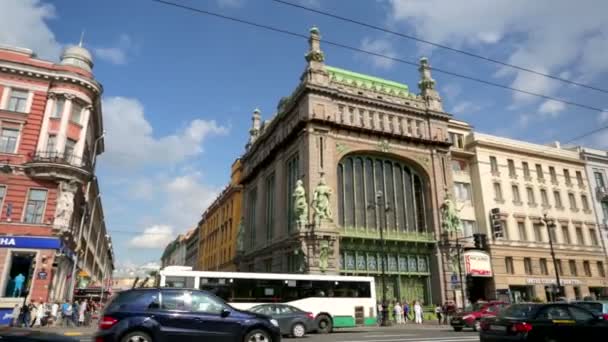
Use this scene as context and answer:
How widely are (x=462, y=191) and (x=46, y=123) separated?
39395mm

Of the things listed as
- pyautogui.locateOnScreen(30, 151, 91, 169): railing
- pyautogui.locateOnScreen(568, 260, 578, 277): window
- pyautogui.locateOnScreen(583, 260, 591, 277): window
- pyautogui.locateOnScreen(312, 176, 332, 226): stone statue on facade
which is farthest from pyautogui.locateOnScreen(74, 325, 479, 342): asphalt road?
pyautogui.locateOnScreen(583, 260, 591, 277): window

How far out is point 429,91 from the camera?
139ft

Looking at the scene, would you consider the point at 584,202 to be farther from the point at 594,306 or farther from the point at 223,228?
the point at 223,228

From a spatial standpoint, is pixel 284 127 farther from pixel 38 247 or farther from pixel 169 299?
pixel 169 299

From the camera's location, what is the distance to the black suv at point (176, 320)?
901cm

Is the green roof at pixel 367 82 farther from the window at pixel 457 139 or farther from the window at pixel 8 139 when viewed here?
the window at pixel 8 139

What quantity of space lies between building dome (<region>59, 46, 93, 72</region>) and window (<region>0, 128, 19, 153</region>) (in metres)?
6.81

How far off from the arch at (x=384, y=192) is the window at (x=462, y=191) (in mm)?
5614

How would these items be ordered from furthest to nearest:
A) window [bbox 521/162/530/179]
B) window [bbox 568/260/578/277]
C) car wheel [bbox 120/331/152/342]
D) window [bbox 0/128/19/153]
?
window [bbox 521/162/530/179] < window [bbox 568/260/578/277] < window [bbox 0/128/19/153] < car wheel [bbox 120/331/152/342]

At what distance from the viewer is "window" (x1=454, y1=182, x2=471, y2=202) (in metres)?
42.7

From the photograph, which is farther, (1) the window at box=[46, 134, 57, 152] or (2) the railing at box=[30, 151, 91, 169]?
(1) the window at box=[46, 134, 57, 152]

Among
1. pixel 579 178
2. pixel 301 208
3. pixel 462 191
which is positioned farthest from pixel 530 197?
pixel 301 208

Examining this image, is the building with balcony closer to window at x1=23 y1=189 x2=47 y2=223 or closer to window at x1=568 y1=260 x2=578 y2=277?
window at x1=568 y1=260 x2=578 y2=277

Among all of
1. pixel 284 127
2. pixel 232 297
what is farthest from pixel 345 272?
pixel 284 127
